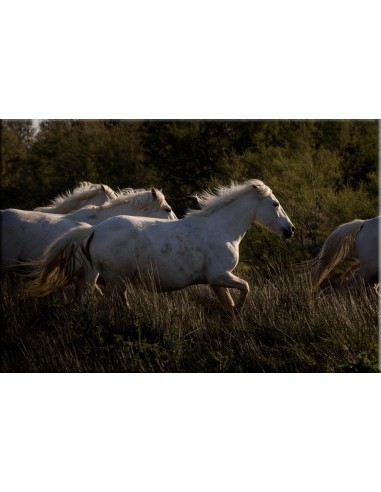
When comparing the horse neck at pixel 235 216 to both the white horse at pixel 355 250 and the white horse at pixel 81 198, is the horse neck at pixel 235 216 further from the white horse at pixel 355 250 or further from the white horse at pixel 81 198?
the white horse at pixel 81 198

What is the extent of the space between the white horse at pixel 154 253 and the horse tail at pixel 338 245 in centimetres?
77

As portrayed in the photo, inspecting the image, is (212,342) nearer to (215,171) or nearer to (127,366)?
(127,366)

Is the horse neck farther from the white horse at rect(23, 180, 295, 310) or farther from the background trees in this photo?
the background trees

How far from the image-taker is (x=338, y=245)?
8664 millimetres

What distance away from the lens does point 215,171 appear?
8.99 m

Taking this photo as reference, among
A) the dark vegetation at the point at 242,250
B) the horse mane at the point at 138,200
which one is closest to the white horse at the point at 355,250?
the dark vegetation at the point at 242,250

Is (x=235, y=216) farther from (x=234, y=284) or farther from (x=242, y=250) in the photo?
(x=242, y=250)

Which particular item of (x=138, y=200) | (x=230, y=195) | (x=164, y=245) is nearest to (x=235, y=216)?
(x=230, y=195)

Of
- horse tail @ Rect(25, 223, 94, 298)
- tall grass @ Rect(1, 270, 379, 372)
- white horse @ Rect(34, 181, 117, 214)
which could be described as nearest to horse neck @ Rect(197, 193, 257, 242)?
tall grass @ Rect(1, 270, 379, 372)

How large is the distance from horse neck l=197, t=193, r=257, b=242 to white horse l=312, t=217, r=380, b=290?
0.92m

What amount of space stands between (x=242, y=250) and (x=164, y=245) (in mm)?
1597

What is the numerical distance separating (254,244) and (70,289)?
209 centimetres

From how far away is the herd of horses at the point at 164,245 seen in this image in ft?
25.1
